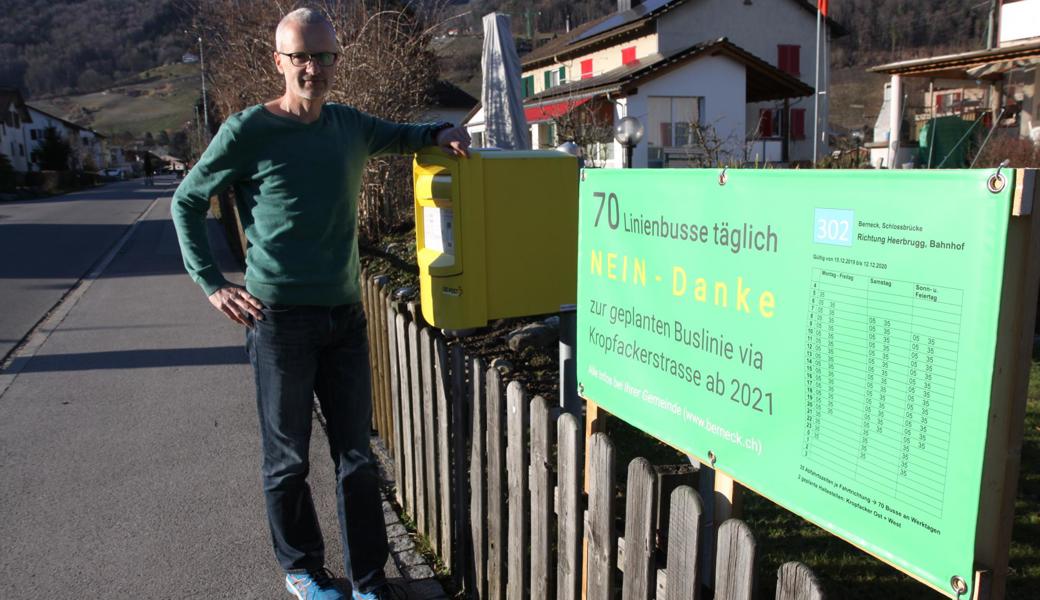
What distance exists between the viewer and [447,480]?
329cm

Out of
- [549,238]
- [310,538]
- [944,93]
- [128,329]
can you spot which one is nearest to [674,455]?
[549,238]

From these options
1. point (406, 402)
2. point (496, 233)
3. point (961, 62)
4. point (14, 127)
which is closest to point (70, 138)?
point (14, 127)

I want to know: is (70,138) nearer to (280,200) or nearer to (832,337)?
(280,200)

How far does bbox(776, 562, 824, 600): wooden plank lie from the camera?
149 centimetres

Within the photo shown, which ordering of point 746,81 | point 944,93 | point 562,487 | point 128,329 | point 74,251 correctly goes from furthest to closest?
point 944,93, point 746,81, point 74,251, point 128,329, point 562,487

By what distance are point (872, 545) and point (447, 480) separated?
198 cm

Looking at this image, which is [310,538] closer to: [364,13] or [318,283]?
[318,283]

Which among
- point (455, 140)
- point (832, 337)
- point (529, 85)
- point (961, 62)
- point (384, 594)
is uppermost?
point (529, 85)

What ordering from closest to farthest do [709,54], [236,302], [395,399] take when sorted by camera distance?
[236,302] → [395,399] → [709,54]

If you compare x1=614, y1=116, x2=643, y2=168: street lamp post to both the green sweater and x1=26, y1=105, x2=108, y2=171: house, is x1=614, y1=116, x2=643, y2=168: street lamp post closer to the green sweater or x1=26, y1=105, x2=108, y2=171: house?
the green sweater

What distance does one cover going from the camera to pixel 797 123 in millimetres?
34781

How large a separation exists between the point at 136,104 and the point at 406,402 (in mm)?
181133

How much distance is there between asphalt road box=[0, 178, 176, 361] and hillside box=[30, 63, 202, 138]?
132093 millimetres

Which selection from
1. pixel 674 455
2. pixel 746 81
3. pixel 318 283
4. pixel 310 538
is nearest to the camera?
pixel 318 283
